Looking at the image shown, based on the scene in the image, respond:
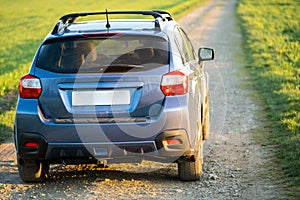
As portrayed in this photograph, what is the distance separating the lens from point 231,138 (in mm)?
8266

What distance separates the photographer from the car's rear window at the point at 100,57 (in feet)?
19.0

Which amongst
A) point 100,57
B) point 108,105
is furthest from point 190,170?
point 100,57

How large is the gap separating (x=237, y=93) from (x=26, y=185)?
6.36 meters

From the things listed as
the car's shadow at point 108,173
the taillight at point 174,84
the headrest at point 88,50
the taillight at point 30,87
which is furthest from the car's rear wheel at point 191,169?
the taillight at point 30,87

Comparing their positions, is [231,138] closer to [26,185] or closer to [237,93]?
[26,185]

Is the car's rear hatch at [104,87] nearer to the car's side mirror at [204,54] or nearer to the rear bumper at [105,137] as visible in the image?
the rear bumper at [105,137]

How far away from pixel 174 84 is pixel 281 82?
7311 millimetres

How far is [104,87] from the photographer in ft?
18.6

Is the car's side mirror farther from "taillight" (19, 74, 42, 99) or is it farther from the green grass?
"taillight" (19, 74, 42, 99)

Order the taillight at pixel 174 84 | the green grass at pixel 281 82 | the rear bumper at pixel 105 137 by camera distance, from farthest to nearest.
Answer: the green grass at pixel 281 82
the taillight at pixel 174 84
the rear bumper at pixel 105 137

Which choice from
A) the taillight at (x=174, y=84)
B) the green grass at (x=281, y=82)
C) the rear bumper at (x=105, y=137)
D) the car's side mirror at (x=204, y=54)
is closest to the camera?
the rear bumper at (x=105, y=137)

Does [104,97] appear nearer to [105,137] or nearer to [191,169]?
[105,137]

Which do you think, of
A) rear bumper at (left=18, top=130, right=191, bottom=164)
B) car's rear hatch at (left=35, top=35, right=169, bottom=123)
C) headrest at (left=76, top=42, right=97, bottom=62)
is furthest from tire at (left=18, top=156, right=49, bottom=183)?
headrest at (left=76, top=42, right=97, bottom=62)

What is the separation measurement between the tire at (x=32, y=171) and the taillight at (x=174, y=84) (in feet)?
4.65
